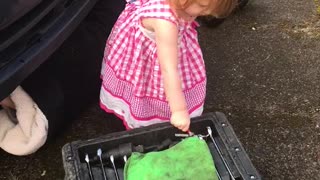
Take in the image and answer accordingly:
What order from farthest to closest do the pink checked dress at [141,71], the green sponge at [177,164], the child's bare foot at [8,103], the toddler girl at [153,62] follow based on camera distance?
the child's bare foot at [8,103], the pink checked dress at [141,71], the toddler girl at [153,62], the green sponge at [177,164]

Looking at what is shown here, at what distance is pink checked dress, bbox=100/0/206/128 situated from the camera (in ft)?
5.85

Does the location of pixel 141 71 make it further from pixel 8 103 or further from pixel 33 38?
pixel 8 103

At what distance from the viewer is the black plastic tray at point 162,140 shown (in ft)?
4.97

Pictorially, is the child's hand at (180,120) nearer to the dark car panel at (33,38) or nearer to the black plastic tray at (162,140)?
the black plastic tray at (162,140)

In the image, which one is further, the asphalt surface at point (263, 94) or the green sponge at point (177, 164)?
the asphalt surface at point (263, 94)

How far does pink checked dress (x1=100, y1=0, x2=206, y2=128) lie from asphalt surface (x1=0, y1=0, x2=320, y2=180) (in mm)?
294

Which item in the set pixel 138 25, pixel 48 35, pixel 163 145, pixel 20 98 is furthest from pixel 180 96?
pixel 20 98

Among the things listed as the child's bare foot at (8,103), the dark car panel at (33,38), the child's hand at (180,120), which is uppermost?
the dark car panel at (33,38)

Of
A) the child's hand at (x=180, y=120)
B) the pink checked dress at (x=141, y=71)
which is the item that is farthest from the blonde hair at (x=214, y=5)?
the child's hand at (x=180, y=120)

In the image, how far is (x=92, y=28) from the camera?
2.21 m

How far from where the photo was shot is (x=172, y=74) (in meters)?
1.53

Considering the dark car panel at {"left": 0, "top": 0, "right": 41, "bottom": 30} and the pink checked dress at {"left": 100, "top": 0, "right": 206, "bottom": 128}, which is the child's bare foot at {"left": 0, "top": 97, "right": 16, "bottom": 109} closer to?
the pink checked dress at {"left": 100, "top": 0, "right": 206, "bottom": 128}

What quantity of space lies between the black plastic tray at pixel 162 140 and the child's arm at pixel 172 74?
12 cm

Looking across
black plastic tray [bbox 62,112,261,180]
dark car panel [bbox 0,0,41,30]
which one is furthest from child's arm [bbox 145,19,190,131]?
dark car panel [bbox 0,0,41,30]
